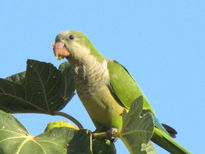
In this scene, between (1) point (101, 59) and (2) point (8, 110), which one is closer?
(2) point (8, 110)

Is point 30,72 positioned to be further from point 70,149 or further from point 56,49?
point 70,149

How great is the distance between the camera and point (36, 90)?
3586mm

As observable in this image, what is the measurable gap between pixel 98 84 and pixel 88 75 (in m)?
0.14

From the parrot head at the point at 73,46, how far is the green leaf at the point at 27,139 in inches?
36.7

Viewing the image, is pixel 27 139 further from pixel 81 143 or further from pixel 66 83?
pixel 66 83

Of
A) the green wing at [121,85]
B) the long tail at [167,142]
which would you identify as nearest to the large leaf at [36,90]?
the green wing at [121,85]

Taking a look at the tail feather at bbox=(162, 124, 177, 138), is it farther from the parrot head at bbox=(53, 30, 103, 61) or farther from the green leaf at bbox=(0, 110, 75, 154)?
the green leaf at bbox=(0, 110, 75, 154)

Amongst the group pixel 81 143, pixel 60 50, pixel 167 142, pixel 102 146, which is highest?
pixel 60 50

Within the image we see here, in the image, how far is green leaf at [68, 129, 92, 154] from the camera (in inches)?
113

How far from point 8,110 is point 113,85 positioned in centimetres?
111

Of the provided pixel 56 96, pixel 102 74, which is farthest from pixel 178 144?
pixel 56 96

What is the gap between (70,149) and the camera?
2.86m

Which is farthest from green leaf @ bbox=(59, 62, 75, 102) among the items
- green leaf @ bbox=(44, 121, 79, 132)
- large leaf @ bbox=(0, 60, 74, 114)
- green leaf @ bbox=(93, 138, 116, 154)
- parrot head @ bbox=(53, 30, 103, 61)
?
green leaf @ bbox=(93, 138, 116, 154)

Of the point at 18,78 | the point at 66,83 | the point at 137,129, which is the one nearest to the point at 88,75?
the point at 66,83
